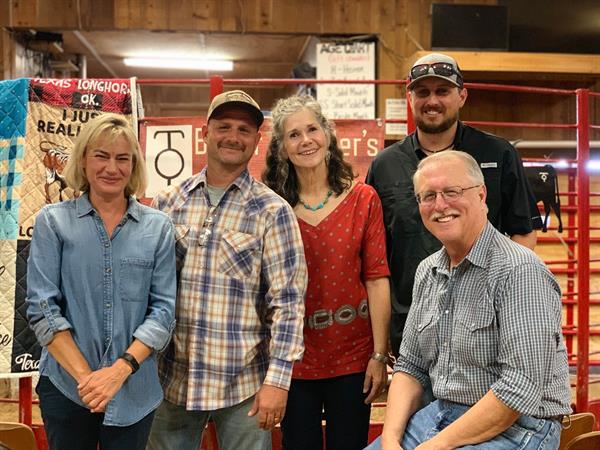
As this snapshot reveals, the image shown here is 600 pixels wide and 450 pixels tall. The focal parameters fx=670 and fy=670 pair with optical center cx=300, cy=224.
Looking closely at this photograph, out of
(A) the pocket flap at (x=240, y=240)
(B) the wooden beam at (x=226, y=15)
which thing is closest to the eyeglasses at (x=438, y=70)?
(A) the pocket flap at (x=240, y=240)

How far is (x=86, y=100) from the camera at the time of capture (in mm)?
2885

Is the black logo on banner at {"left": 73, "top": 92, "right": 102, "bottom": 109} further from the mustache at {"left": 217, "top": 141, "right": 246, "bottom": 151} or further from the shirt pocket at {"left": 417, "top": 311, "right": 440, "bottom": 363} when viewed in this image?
the shirt pocket at {"left": 417, "top": 311, "right": 440, "bottom": 363}

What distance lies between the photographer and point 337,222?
2141 mm

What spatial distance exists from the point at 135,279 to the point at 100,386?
0.29 metres

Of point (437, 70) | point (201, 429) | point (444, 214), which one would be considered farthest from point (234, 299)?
point (437, 70)

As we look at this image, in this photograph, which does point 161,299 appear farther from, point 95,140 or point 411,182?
point 411,182

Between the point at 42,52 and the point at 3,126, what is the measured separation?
362 cm

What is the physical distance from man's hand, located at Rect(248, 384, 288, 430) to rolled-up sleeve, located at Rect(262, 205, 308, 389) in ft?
0.07

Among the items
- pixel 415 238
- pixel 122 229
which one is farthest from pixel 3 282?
pixel 415 238

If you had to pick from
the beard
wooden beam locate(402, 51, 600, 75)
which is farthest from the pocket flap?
wooden beam locate(402, 51, 600, 75)

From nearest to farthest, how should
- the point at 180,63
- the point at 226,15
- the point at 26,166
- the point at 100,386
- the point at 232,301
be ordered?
the point at 100,386 < the point at 232,301 < the point at 26,166 < the point at 226,15 < the point at 180,63

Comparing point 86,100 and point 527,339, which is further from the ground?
point 86,100

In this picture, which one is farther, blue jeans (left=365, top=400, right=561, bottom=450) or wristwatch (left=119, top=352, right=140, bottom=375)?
wristwatch (left=119, top=352, right=140, bottom=375)

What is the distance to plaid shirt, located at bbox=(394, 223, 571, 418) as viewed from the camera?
1608mm
